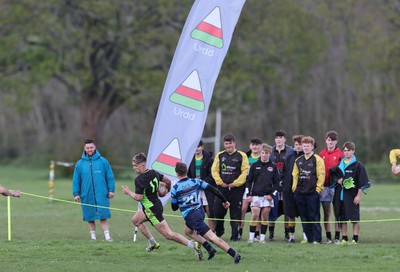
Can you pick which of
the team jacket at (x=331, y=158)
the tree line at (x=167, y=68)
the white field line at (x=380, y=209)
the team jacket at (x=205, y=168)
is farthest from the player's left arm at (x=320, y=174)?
the tree line at (x=167, y=68)

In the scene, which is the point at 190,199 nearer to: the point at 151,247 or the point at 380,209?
the point at 151,247

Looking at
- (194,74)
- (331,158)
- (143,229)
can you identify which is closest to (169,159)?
(194,74)

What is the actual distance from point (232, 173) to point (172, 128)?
155 cm

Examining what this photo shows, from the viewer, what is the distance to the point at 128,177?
4247 cm

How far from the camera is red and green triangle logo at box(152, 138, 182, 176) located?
15617 mm

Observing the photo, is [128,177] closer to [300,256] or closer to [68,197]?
[68,197]

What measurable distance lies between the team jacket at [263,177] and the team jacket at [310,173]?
45 cm

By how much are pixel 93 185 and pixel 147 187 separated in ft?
10.0

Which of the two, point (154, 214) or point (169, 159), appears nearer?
point (154, 214)

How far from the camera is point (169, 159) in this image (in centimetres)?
1566

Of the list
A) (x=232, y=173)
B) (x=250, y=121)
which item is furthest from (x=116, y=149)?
(x=232, y=173)

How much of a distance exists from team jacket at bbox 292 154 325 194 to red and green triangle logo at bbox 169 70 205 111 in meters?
2.14

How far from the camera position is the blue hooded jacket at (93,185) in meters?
16.7

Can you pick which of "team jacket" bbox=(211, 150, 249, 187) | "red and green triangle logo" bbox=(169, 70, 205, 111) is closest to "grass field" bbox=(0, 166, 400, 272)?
"team jacket" bbox=(211, 150, 249, 187)
